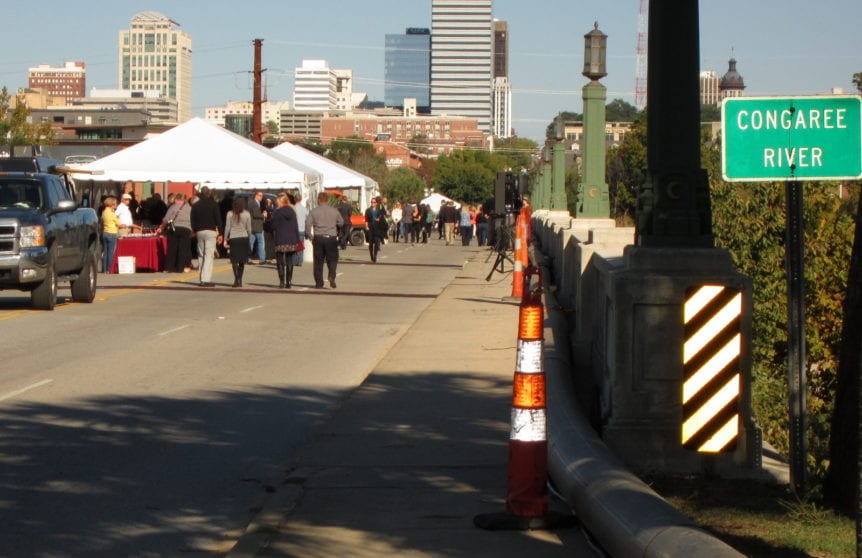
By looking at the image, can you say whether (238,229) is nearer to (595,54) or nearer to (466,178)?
(595,54)

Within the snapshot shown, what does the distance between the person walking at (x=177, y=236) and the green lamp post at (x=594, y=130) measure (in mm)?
13124

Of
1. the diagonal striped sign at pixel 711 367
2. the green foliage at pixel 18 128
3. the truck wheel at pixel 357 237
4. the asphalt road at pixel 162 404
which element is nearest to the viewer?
the asphalt road at pixel 162 404

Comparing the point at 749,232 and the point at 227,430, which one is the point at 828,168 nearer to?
the point at 227,430

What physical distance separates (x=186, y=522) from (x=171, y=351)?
27.4ft

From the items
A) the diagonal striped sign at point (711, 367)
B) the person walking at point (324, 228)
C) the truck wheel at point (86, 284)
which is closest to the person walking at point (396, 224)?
the person walking at point (324, 228)

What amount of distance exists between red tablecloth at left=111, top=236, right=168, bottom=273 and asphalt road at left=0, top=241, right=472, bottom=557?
23.4 ft

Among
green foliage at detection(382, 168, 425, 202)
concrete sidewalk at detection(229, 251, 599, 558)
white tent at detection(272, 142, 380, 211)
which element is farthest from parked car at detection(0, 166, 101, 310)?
green foliage at detection(382, 168, 425, 202)

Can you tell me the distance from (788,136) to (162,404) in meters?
6.65

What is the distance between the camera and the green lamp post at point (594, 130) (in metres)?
19.8

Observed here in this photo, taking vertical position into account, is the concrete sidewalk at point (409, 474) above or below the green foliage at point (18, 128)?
below

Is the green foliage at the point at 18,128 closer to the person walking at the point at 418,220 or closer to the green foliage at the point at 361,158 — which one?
the person walking at the point at 418,220

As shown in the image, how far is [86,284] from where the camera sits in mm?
21641

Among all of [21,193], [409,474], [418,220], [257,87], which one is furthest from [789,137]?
[418,220]

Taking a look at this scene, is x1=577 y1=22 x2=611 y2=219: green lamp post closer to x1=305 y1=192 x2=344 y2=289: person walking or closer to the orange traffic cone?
x1=305 y1=192 x2=344 y2=289: person walking
